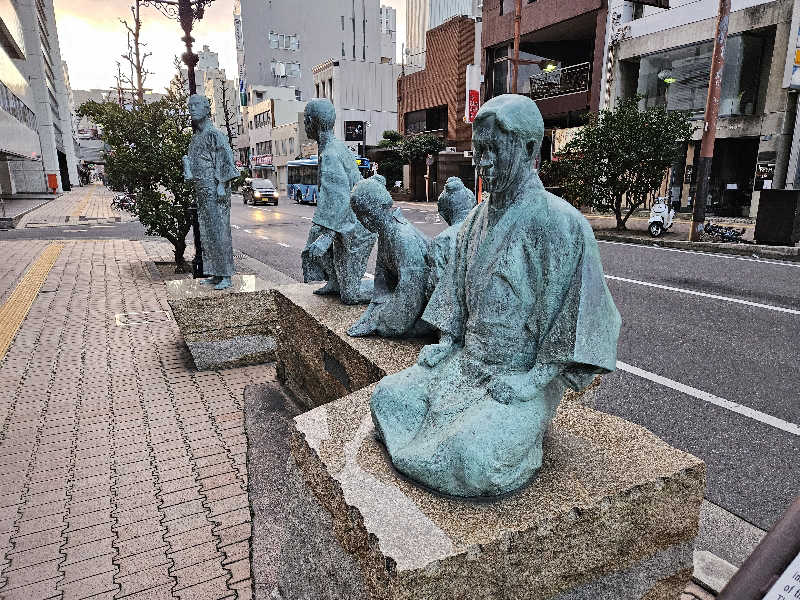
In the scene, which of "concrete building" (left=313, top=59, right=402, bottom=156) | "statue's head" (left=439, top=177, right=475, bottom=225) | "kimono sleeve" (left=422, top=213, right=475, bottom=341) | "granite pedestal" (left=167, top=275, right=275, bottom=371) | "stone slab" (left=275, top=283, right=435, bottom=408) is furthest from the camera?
"concrete building" (left=313, top=59, right=402, bottom=156)

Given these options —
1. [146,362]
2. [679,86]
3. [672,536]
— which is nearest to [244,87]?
[679,86]

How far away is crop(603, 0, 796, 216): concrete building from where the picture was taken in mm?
17078

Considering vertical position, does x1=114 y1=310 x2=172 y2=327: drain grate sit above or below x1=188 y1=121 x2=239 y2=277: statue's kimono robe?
below

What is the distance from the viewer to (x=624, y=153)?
15.3 metres

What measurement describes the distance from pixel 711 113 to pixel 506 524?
49.3 ft

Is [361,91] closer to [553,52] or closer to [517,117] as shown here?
[553,52]

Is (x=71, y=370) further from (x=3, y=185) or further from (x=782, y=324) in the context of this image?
(x=3, y=185)

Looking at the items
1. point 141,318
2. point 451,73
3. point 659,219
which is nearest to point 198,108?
point 141,318

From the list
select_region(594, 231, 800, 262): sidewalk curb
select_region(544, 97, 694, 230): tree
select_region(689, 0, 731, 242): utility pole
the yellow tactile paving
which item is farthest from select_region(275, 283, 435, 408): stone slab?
select_region(544, 97, 694, 230): tree

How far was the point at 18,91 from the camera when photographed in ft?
86.5

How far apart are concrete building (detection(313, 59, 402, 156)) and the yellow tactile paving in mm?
36598

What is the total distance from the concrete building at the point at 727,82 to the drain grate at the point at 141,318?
607 inches

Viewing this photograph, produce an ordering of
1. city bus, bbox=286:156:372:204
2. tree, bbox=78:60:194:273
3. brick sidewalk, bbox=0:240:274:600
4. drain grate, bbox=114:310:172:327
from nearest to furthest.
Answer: brick sidewalk, bbox=0:240:274:600 → drain grate, bbox=114:310:172:327 → tree, bbox=78:60:194:273 → city bus, bbox=286:156:372:204

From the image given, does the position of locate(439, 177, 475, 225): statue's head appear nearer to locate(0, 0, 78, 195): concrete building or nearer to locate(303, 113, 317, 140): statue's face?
locate(303, 113, 317, 140): statue's face
